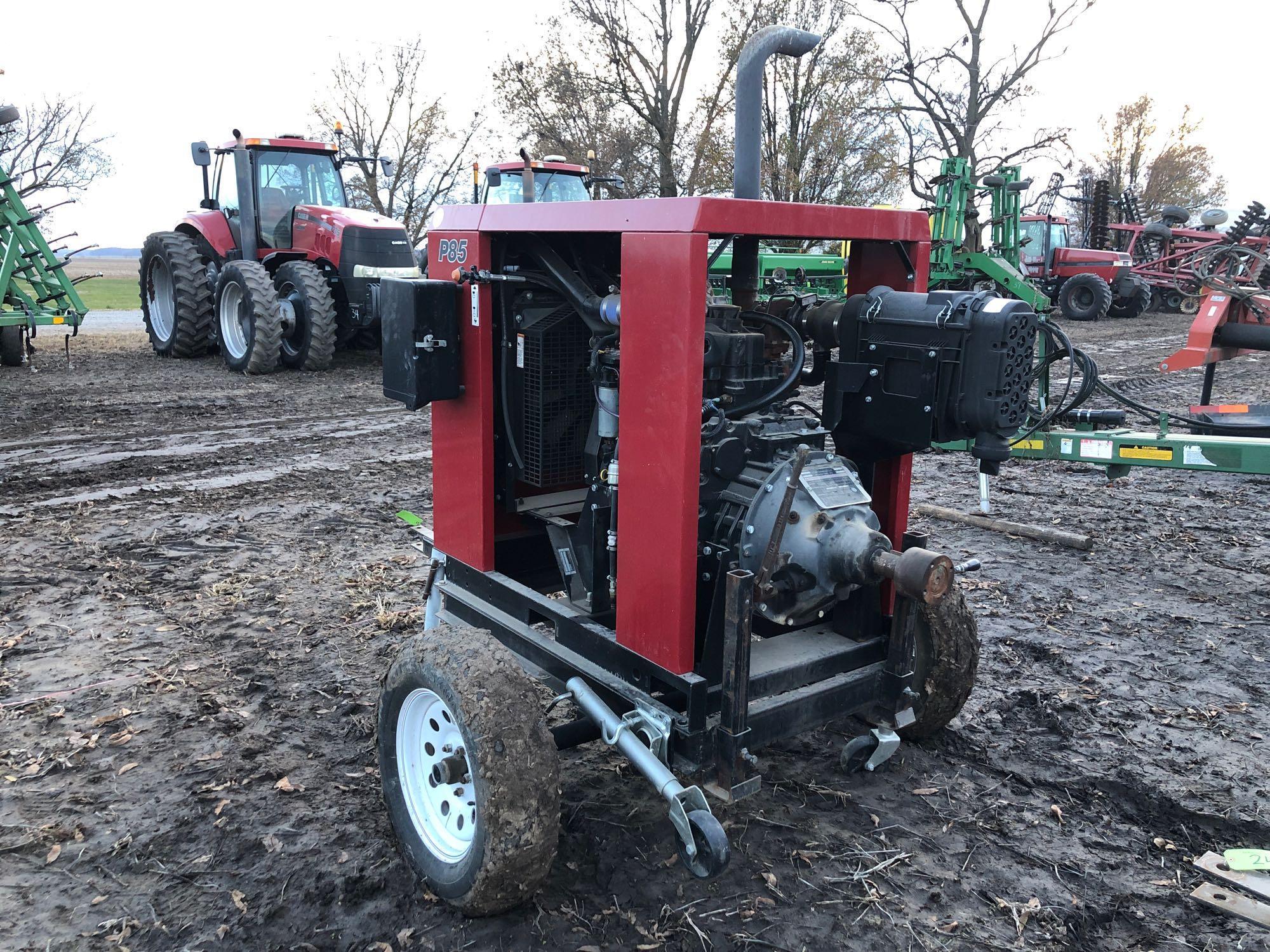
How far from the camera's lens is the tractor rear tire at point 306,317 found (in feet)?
38.4

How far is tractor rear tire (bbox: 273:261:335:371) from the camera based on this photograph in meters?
11.7

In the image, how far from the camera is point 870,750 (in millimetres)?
3361

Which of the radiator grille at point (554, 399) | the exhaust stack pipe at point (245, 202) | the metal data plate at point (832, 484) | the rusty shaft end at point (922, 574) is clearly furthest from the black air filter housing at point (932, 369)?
the exhaust stack pipe at point (245, 202)

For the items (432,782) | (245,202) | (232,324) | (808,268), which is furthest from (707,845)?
(808,268)

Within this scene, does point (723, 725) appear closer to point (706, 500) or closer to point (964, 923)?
point (706, 500)

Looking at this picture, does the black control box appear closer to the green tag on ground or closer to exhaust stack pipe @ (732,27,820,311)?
exhaust stack pipe @ (732,27,820,311)

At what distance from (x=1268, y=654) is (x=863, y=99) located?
22.5 metres

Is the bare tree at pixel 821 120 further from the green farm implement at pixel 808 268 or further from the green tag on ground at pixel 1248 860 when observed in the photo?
the green tag on ground at pixel 1248 860

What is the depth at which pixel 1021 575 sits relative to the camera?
5.54m

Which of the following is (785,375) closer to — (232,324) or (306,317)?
(306,317)

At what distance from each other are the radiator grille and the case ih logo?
33 centimetres

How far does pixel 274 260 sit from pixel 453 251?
1057cm

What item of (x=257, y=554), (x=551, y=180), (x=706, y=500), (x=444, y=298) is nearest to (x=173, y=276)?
(x=551, y=180)

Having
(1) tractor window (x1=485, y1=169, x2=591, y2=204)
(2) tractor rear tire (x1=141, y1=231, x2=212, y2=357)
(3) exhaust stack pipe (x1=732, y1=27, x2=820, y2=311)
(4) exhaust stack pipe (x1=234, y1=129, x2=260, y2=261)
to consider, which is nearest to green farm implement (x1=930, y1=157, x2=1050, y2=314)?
(1) tractor window (x1=485, y1=169, x2=591, y2=204)
